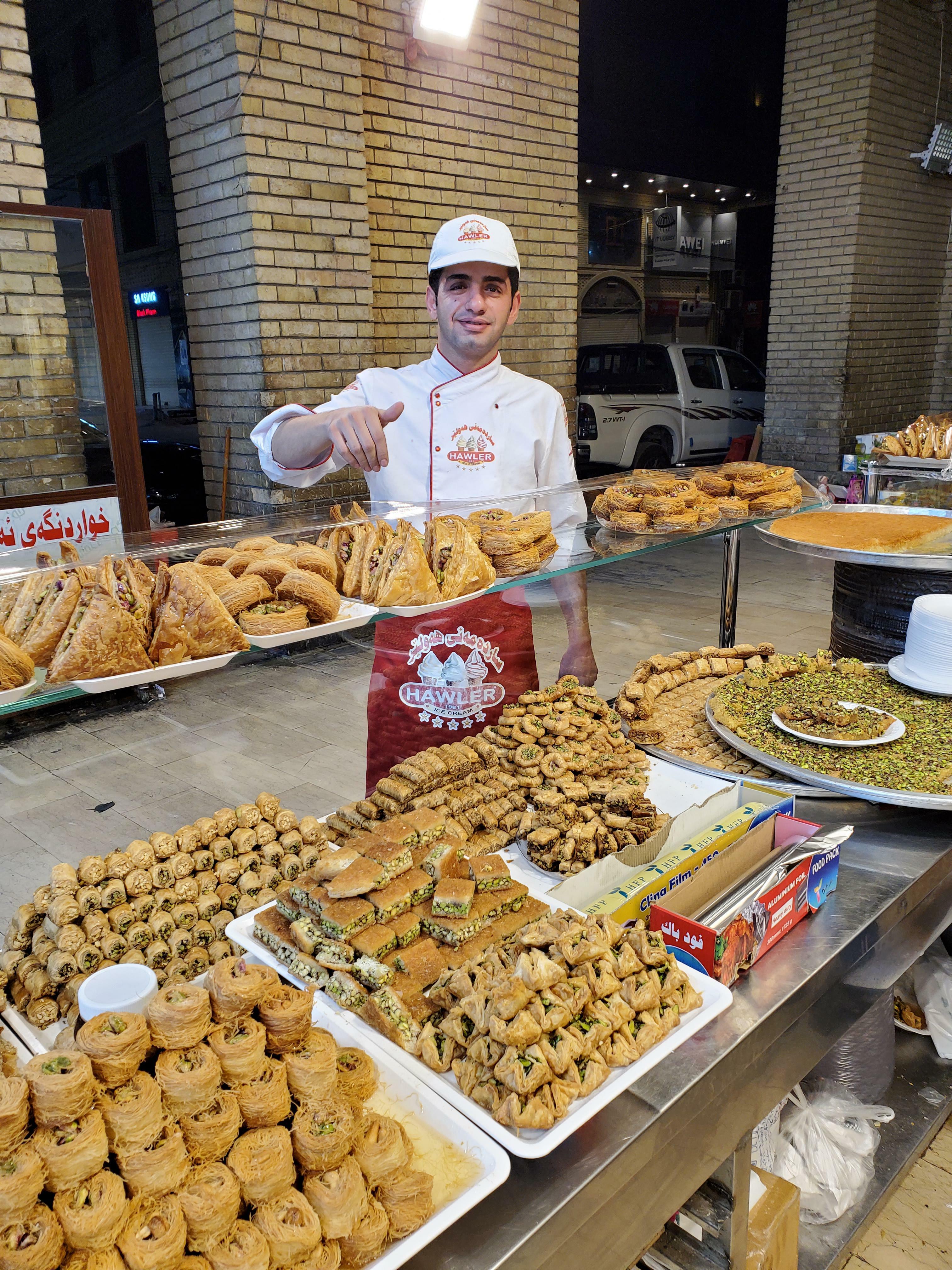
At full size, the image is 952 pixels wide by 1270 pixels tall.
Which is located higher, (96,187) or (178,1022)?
(96,187)

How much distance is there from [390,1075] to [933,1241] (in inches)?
72.2

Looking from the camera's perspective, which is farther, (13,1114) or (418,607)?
(418,607)

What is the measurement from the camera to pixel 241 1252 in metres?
0.98

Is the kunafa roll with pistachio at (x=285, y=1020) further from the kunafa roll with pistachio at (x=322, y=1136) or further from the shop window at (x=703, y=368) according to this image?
the shop window at (x=703, y=368)

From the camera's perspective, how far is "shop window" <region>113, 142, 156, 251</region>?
12023 mm

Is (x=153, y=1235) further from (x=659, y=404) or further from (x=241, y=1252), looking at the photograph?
(x=659, y=404)

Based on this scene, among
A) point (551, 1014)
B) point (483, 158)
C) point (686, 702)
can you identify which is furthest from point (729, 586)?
point (483, 158)

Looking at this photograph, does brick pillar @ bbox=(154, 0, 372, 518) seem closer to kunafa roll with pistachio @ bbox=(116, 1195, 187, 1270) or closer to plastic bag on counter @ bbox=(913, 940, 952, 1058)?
plastic bag on counter @ bbox=(913, 940, 952, 1058)

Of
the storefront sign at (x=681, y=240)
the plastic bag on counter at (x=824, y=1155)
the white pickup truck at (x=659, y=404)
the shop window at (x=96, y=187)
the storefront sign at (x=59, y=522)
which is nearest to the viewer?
the plastic bag on counter at (x=824, y=1155)

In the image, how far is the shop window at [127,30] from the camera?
1184cm

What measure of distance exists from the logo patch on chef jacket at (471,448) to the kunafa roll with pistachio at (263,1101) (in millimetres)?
2277

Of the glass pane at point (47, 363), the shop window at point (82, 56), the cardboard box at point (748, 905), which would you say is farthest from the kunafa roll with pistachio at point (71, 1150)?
the shop window at point (82, 56)

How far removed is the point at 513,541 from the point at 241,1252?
1342 millimetres

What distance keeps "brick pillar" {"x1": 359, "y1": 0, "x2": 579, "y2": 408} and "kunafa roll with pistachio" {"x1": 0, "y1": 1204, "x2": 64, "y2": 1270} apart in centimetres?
641
